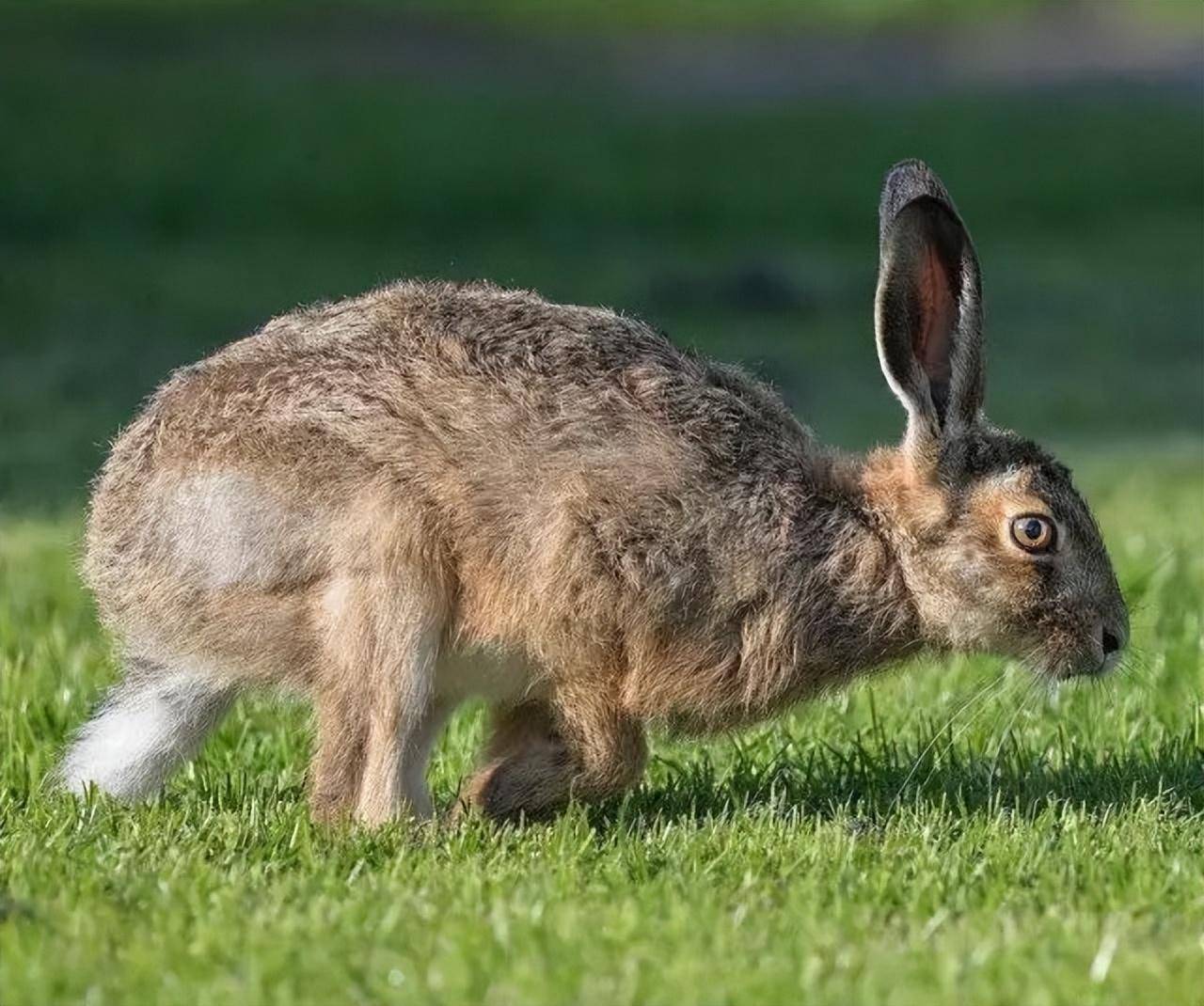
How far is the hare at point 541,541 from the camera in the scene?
5531 mm

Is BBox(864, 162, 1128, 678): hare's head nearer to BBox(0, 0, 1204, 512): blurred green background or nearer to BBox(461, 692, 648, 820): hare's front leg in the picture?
BBox(461, 692, 648, 820): hare's front leg

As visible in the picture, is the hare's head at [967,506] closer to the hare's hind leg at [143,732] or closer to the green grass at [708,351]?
the green grass at [708,351]

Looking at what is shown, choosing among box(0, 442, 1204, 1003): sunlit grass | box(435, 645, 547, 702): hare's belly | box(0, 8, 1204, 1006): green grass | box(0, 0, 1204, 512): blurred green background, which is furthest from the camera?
box(0, 0, 1204, 512): blurred green background

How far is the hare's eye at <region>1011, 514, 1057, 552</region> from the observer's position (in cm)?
591

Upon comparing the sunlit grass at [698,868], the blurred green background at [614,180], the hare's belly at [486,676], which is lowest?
the sunlit grass at [698,868]

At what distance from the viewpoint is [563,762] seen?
5.79 meters

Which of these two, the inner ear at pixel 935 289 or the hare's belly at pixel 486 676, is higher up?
the inner ear at pixel 935 289

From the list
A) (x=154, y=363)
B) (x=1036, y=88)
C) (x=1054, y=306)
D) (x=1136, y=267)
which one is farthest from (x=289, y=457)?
(x=1036, y=88)

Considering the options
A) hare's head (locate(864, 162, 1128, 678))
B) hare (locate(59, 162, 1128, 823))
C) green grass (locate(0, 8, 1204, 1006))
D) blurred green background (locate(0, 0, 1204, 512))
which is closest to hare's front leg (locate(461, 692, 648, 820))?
hare (locate(59, 162, 1128, 823))

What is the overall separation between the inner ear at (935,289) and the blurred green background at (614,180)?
18.6 ft

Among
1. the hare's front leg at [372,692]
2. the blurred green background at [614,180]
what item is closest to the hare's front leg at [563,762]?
the hare's front leg at [372,692]

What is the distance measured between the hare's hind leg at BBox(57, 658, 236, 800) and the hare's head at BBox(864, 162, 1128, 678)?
1.90 meters

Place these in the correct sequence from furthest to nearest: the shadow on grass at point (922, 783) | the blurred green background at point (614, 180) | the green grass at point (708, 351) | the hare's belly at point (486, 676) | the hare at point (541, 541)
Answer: the blurred green background at point (614, 180) < the shadow on grass at point (922, 783) < the hare's belly at point (486, 676) < the hare at point (541, 541) < the green grass at point (708, 351)

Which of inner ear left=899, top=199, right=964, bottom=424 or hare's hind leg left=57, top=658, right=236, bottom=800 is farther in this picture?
hare's hind leg left=57, top=658, right=236, bottom=800
